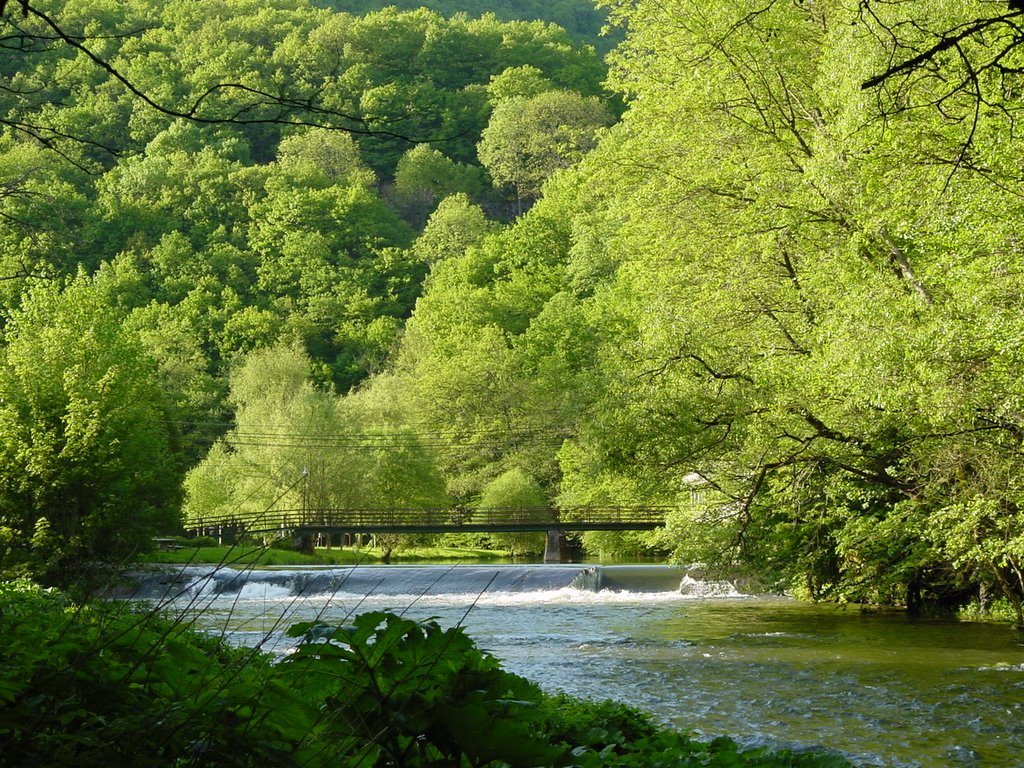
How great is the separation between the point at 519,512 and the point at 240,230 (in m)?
37.0

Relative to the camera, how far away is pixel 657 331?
16.4 metres

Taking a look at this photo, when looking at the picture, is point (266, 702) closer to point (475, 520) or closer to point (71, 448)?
point (71, 448)

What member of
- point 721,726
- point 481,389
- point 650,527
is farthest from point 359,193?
point 721,726

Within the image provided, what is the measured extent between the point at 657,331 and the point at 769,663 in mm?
5520

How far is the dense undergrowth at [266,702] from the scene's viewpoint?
6.81 feet

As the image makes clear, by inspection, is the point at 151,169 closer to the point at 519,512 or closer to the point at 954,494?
the point at 519,512

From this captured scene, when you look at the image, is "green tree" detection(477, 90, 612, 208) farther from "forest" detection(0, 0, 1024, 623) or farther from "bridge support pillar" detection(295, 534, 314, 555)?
"bridge support pillar" detection(295, 534, 314, 555)

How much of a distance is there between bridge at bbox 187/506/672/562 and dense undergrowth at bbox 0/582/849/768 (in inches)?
1162

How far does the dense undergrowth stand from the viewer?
81.7 inches

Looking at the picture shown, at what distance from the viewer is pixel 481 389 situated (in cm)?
4822

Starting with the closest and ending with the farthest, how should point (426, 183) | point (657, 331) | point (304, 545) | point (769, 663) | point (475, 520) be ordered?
1. point (769, 663)
2. point (657, 331)
3. point (304, 545)
4. point (475, 520)
5. point (426, 183)

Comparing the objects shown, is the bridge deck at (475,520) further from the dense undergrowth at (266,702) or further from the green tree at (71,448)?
the dense undergrowth at (266,702)

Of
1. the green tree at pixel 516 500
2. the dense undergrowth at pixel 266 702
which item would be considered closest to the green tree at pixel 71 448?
the green tree at pixel 516 500

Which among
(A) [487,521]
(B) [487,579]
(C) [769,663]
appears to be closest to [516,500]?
(A) [487,521]
